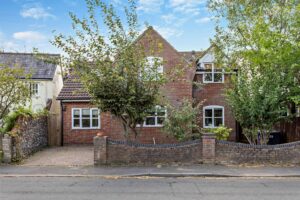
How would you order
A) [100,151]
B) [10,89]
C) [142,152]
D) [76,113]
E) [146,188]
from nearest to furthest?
[146,188] → [100,151] → [142,152] → [10,89] → [76,113]

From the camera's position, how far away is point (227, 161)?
14.2 m

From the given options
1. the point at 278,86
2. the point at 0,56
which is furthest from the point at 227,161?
the point at 0,56

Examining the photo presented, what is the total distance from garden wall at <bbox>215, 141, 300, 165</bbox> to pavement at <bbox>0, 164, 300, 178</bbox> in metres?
0.66

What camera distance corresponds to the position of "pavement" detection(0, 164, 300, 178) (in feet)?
39.9

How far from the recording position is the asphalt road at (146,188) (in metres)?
8.97

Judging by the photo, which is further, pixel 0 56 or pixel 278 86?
pixel 0 56

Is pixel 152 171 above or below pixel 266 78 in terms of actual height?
below

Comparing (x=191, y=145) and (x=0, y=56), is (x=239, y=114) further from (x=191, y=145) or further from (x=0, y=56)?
(x=0, y=56)

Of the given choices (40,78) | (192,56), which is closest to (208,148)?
(192,56)

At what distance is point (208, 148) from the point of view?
14.2 metres

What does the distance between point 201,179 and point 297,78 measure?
11.1 meters

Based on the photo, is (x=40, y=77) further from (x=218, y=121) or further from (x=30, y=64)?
(x=218, y=121)

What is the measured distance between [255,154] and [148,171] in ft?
17.0

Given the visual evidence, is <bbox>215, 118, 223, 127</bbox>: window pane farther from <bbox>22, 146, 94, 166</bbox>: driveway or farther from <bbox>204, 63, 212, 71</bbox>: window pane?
<bbox>22, 146, 94, 166</bbox>: driveway
